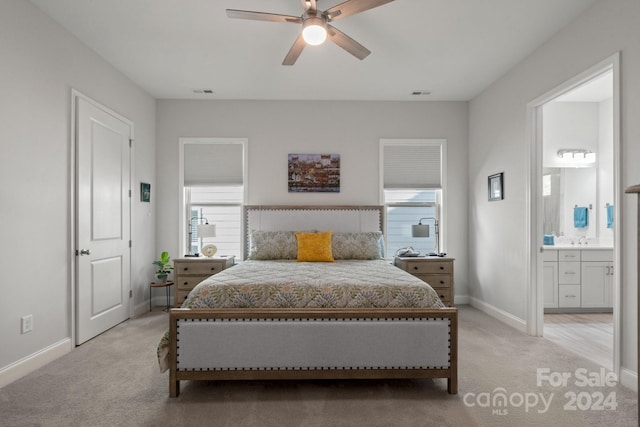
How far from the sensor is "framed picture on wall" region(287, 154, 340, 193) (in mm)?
5039

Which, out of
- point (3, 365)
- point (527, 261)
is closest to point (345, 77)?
point (527, 261)

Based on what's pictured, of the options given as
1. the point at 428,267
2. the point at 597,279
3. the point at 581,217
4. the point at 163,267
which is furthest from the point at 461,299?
the point at 163,267

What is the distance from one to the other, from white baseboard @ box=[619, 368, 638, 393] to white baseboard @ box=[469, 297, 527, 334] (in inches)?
46.5

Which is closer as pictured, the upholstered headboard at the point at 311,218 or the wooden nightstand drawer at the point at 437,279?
the wooden nightstand drawer at the point at 437,279

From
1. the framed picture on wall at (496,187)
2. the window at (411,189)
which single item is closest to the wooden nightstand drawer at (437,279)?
the window at (411,189)

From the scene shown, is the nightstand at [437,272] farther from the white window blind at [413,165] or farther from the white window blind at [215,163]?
the white window blind at [215,163]

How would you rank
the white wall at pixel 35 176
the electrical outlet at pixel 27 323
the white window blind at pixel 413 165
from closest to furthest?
1. the white wall at pixel 35 176
2. the electrical outlet at pixel 27 323
3. the white window blind at pixel 413 165

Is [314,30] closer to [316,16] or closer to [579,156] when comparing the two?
[316,16]

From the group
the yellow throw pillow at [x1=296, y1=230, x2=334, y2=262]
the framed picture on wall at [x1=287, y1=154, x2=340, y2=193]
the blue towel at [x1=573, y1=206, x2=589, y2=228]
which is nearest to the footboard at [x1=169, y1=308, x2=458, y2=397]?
the yellow throw pillow at [x1=296, y1=230, x2=334, y2=262]

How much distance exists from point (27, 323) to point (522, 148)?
4.74m

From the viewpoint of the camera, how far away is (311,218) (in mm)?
4902

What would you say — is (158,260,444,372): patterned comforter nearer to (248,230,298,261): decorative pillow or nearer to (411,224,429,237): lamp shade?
(248,230,298,261): decorative pillow

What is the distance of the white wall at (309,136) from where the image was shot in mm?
5023

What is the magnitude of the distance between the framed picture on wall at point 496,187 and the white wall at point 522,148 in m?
0.08
